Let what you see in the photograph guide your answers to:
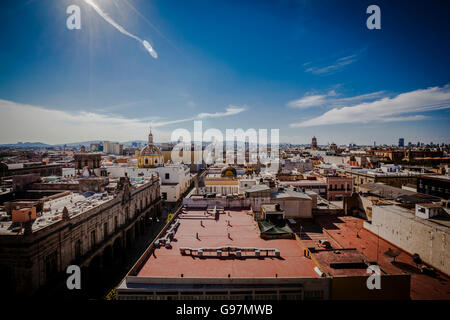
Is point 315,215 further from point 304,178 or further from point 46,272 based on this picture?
point 46,272

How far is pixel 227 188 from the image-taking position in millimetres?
33594

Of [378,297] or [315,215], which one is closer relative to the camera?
[378,297]

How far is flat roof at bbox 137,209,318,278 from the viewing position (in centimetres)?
1228

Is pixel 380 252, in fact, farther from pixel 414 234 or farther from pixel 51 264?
pixel 51 264

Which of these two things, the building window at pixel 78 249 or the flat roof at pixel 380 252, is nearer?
the flat roof at pixel 380 252

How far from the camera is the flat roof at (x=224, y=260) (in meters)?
12.3

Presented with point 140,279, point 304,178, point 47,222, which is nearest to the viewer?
point 140,279

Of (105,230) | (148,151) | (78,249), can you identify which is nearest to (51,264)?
(78,249)

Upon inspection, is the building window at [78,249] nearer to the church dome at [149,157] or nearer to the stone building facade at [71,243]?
the stone building facade at [71,243]

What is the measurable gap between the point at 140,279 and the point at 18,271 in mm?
6678

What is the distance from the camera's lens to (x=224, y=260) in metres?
13.7

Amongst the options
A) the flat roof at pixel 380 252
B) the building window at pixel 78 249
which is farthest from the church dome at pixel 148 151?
the flat roof at pixel 380 252

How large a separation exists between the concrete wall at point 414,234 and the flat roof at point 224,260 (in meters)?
10.3
